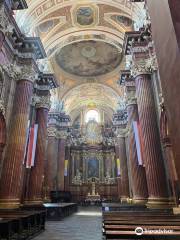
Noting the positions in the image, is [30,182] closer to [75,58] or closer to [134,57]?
[134,57]

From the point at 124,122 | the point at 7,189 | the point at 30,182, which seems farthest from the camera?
the point at 124,122

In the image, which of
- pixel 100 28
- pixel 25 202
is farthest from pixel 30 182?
pixel 100 28

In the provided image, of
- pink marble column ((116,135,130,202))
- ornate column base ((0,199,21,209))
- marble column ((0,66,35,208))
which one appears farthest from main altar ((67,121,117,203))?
ornate column base ((0,199,21,209))

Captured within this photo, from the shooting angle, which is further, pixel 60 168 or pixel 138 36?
pixel 60 168

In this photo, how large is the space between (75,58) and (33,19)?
9.13 metres

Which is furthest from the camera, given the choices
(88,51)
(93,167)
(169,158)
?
(93,167)

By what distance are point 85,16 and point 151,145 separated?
1052 cm

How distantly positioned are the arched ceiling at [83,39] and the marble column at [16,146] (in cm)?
339

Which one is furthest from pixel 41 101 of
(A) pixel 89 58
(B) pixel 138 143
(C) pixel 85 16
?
(A) pixel 89 58

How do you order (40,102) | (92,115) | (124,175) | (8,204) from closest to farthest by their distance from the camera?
(8,204) → (40,102) → (124,175) → (92,115)

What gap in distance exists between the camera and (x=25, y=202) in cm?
1123

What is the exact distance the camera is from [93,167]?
25.9 meters

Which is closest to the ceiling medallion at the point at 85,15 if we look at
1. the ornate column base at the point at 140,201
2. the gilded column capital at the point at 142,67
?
the gilded column capital at the point at 142,67

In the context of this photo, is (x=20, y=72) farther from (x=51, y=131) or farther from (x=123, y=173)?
(x=123, y=173)
